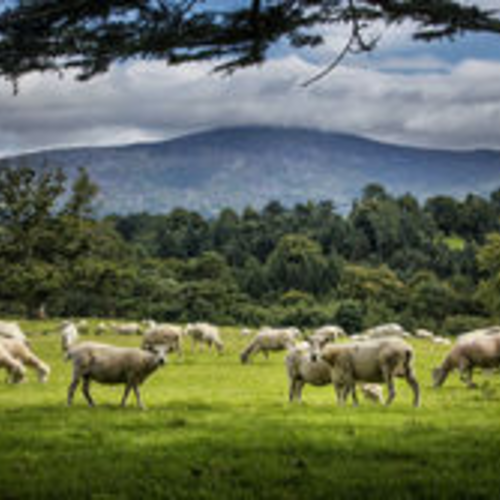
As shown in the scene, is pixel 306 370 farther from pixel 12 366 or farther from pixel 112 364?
pixel 12 366

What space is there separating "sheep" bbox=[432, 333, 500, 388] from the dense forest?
2993 cm

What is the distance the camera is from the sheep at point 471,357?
66.4 feet

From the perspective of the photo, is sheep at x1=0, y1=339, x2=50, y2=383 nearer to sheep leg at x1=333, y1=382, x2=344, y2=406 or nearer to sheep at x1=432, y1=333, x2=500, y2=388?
sheep leg at x1=333, y1=382, x2=344, y2=406

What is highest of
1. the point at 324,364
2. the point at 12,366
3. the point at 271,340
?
the point at 324,364

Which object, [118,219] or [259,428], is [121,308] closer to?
[259,428]

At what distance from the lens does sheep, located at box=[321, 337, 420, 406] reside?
Result: 50.0 ft

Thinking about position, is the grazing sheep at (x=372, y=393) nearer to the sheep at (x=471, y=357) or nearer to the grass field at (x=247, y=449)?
the grass field at (x=247, y=449)

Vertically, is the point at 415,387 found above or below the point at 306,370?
below

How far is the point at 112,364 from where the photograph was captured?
1505cm

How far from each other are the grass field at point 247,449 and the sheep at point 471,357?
3.88 metres

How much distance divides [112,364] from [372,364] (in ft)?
17.8

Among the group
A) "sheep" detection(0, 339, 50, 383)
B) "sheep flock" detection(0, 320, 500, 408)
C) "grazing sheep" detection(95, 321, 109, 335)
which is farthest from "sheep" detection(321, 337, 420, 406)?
"grazing sheep" detection(95, 321, 109, 335)

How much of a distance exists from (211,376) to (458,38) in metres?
18.7

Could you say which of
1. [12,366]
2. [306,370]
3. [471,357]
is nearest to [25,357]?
[12,366]
